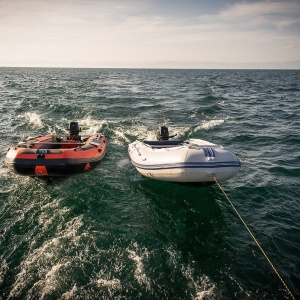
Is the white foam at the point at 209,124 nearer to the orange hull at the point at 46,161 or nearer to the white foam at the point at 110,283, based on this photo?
the orange hull at the point at 46,161

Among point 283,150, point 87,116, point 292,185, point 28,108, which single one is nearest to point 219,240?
point 292,185

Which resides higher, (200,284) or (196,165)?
(196,165)

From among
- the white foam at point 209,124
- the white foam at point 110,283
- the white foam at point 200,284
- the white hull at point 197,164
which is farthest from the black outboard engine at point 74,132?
the white foam at point 209,124

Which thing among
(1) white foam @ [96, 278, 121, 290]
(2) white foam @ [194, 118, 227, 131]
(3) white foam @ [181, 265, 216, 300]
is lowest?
(3) white foam @ [181, 265, 216, 300]

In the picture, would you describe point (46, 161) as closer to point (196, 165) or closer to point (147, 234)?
point (147, 234)

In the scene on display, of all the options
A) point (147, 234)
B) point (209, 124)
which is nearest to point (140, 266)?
point (147, 234)

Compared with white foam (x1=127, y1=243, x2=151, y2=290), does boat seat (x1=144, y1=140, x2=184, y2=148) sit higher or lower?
higher

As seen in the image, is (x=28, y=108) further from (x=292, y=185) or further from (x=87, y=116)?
(x=292, y=185)

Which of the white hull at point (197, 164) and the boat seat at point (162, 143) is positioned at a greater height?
the white hull at point (197, 164)

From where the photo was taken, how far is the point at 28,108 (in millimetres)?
21562

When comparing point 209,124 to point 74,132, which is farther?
point 209,124

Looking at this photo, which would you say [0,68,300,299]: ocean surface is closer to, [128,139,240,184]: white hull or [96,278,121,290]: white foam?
[96,278,121,290]: white foam

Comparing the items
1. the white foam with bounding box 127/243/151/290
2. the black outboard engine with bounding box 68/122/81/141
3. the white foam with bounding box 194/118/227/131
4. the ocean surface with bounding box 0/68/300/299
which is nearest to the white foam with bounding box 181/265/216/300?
the ocean surface with bounding box 0/68/300/299

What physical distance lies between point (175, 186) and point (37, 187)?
4815 mm
